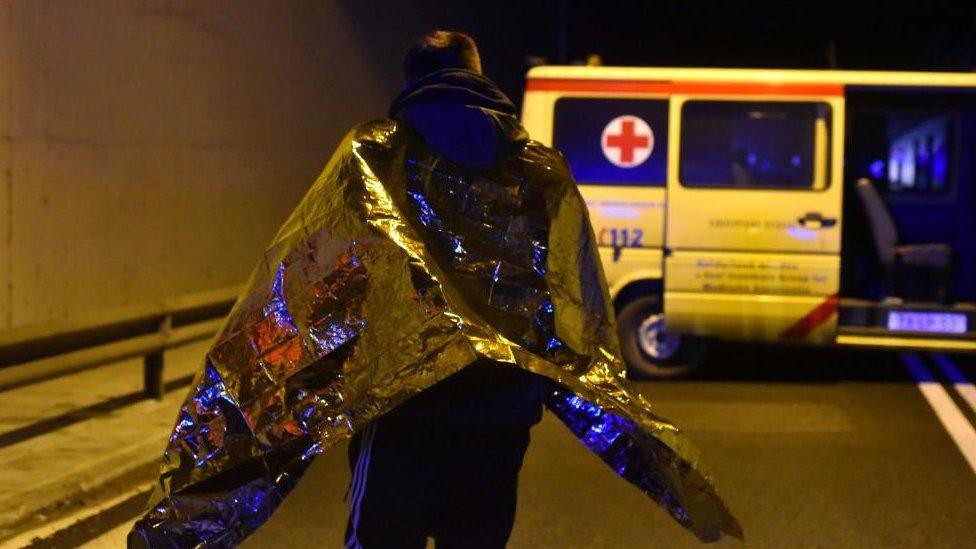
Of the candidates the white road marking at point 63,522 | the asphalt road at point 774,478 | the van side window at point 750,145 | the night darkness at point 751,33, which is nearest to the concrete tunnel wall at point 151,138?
the white road marking at point 63,522

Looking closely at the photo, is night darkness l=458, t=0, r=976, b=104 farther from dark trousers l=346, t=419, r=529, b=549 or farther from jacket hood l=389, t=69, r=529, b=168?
dark trousers l=346, t=419, r=529, b=549

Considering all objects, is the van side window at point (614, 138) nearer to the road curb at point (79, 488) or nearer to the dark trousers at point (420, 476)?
the road curb at point (79, 488)

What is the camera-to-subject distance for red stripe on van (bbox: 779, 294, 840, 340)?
9227mm

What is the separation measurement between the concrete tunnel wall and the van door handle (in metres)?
5.21

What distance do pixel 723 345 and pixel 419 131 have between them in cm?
906

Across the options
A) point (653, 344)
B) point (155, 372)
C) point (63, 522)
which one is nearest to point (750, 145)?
point (653, 344)

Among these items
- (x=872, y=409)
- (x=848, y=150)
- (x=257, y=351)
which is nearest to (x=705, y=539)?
(x=257, y=351)

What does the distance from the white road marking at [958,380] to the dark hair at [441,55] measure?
692 centimetres

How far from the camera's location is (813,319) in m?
9.26

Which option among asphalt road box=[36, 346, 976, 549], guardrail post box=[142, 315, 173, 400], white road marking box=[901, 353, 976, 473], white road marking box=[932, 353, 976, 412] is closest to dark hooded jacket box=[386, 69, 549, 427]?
asphalt road box=[36, 346, 976, 549]

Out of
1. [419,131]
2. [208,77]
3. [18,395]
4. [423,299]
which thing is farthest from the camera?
[208,77]

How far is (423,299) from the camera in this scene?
2775 mm

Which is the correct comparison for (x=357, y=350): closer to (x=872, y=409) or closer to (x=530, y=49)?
(x=872, y=409)

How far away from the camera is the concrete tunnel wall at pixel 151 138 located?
924 centimetres
